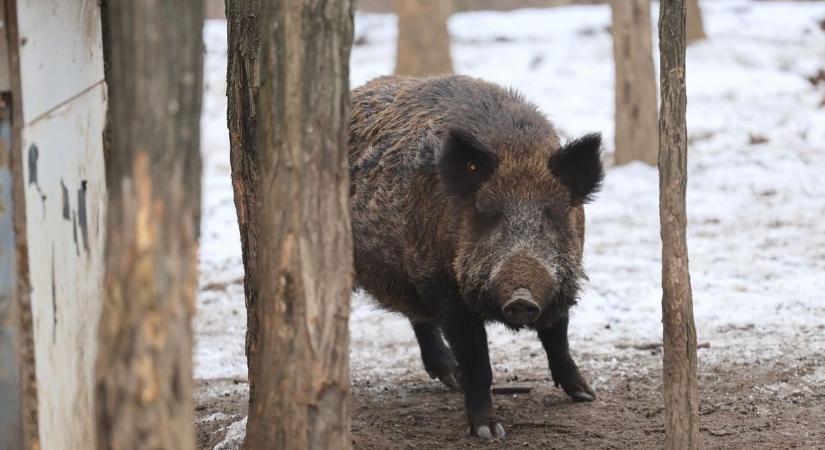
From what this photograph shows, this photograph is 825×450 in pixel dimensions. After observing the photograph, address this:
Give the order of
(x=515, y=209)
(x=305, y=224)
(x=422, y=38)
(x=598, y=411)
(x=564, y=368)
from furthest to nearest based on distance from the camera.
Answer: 1. (x=422, y=38)
2. (x=564, y=368)
3. (x=598, y=411)
4. (x=515, y=209)
5. (x=305, y=224)

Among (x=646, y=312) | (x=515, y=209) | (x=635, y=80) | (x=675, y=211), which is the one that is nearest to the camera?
(x=675, y=211)

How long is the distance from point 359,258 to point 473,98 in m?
1.06

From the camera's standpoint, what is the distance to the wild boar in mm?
5188

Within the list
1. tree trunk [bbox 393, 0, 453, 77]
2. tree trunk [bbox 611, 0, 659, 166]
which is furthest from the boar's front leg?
tree trunk [bbox 393, 0, 453, 77]

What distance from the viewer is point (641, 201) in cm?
1115

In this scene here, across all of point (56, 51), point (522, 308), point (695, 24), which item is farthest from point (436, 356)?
point (695, 24)

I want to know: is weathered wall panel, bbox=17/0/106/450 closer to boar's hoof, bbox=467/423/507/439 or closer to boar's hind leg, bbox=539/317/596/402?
boar's hoof, bbox=467/423/507/439

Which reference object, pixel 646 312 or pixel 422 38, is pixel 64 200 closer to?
pixel 646 312

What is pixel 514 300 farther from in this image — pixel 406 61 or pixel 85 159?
pixel 406 61

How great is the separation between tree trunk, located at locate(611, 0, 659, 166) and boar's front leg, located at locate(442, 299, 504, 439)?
23.6 ft

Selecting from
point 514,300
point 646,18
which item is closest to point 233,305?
point 514,300

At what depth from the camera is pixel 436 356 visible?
6344 millimetres

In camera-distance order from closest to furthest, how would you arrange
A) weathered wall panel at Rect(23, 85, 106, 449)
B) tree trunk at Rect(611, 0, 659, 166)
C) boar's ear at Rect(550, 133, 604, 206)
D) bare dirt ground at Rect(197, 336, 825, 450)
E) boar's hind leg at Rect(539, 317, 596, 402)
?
weathered wall panel at Rect(23, 85, 106, 449) → bare dirt ground at Rect(197, 336, 825, 450) → boar's ear at Rect(550, 133, 604, 206) → boar's hind leg at Rect(539, 317, 596, 402) → tree trunk at Rect(611, 0, 659, 166)

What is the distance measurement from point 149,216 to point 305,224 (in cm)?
67
